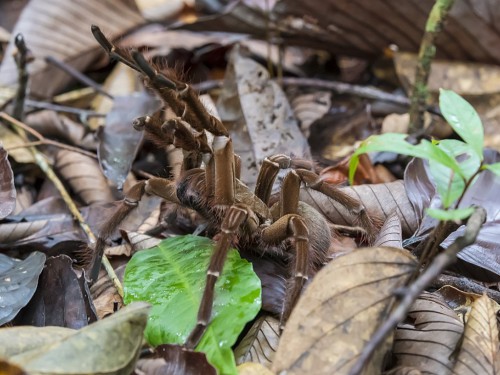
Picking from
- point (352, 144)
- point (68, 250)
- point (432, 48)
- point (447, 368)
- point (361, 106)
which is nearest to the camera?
point (447, 368)

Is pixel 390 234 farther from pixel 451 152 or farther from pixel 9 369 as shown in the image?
pixel 9 369

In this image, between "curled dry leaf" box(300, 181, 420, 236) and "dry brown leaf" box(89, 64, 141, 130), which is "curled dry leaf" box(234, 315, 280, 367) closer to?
"curled dry leaf" box(300, 181, 420, 236)

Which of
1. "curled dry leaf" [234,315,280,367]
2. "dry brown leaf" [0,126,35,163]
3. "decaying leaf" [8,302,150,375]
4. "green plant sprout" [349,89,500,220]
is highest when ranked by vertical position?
"green plant sprout" [349,89,500,220]

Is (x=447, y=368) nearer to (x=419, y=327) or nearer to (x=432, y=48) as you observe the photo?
(x=419, y=327)

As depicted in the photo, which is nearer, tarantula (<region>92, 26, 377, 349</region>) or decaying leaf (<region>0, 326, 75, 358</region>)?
decaying leaf (<region>0, 326, 75, 358</region>)

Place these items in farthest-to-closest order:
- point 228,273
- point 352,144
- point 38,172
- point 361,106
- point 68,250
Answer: point 361,106
point 352,144
point 38,172
point 68,250
point 228,273

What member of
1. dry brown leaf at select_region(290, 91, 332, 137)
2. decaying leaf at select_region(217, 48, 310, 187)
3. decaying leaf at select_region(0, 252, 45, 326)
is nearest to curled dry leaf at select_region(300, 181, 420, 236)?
decaying leaf at select_region(217, 48, 310, 187)

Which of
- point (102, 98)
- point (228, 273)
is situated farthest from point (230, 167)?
point (102, 98)

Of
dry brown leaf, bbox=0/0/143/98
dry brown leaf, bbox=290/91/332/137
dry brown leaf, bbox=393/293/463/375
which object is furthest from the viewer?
dry brown leaf, bbox=0/0/143/98
